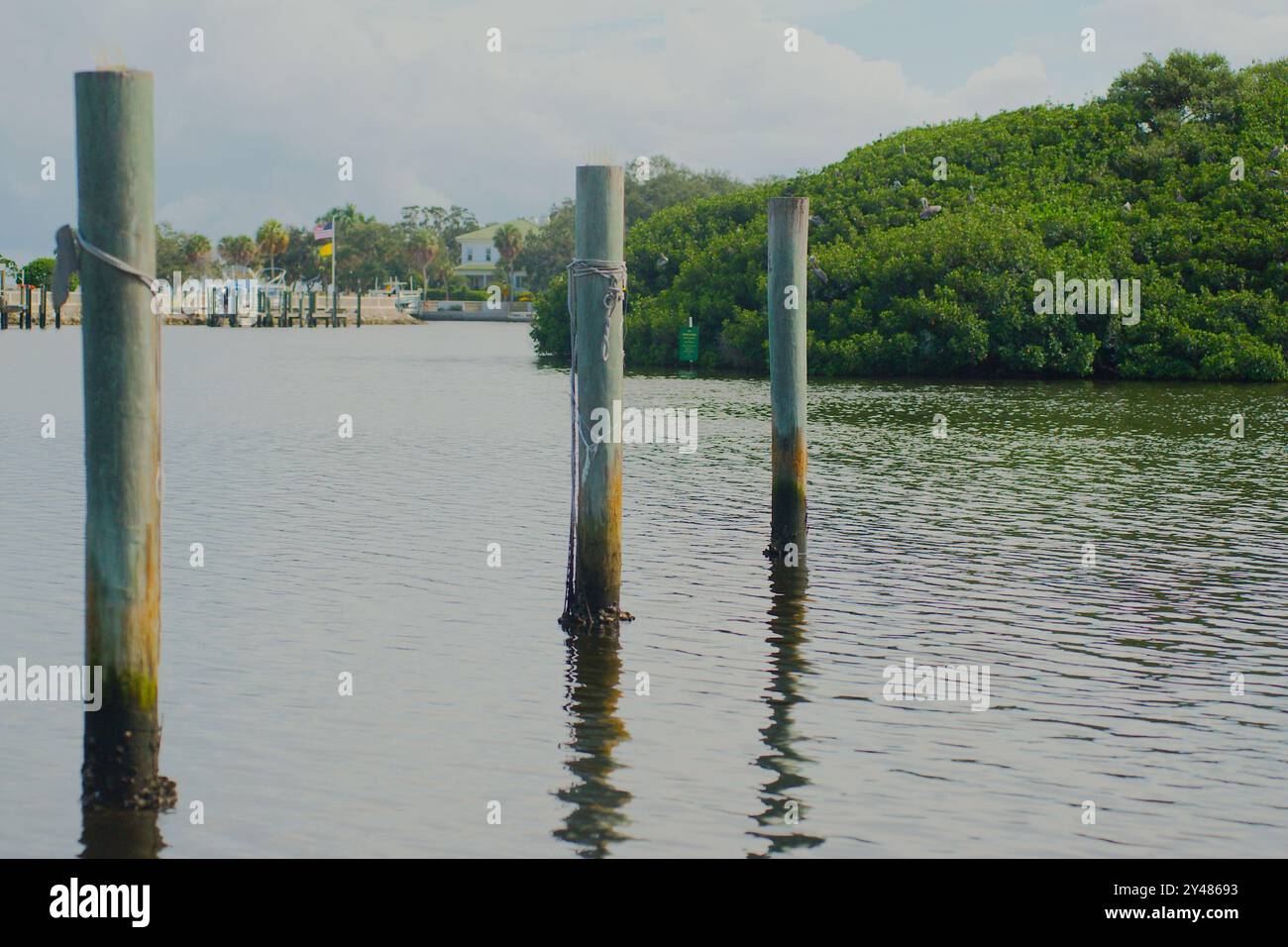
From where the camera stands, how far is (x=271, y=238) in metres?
159

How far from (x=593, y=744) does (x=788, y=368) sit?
6.88 meters

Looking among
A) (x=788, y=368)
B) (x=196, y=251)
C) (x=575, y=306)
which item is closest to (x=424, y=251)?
(x=196, y=251)

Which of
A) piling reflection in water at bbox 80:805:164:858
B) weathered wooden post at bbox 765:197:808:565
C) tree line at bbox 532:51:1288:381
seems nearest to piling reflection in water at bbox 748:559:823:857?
weathered wooden post at bbox 765:197:808:565

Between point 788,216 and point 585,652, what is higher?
point 788,216

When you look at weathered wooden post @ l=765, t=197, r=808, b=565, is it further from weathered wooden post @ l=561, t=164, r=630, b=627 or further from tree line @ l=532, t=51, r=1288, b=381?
tree line @ l=532, t=51, r=1288, b=381

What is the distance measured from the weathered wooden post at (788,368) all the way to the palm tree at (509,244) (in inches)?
5740

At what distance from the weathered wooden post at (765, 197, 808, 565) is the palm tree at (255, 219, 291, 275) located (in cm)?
14737

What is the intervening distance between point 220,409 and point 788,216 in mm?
23582

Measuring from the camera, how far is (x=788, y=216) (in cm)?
1616

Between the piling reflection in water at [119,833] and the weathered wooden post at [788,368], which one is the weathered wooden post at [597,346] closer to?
the weathered wooden post at [788,368]

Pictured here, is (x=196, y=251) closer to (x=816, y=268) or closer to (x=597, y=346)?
(x=816, y=268)

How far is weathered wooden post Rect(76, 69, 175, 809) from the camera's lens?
8.11 meters

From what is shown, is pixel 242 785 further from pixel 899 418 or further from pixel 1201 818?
pixel 899 418

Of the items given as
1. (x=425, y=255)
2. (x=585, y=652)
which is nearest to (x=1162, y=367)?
(x=585, y=652)
